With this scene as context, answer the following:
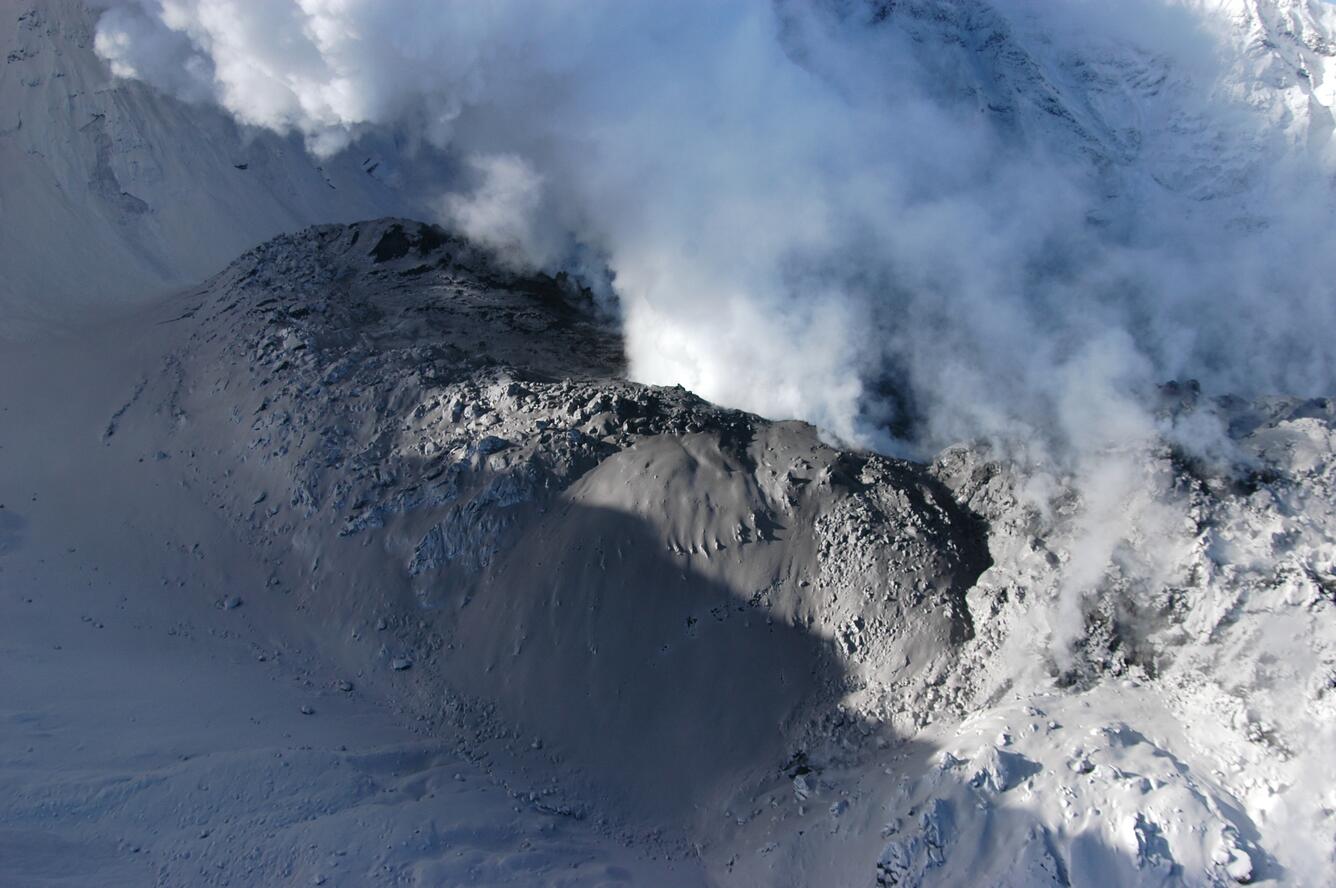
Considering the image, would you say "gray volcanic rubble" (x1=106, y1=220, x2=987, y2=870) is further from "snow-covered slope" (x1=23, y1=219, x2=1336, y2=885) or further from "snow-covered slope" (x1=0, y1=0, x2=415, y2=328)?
"snow-covered slope" (x1=0, y1=0, x2=415, y2=328)

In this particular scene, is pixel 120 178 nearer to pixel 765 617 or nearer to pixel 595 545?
pixel 595 545

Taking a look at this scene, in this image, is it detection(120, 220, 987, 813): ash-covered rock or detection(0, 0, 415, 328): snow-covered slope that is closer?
detection(120, 220, 987, 813): ash-covered rock

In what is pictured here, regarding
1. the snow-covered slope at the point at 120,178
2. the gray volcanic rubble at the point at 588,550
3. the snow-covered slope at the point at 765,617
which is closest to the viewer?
the snow-covered slope at the point at 765,617

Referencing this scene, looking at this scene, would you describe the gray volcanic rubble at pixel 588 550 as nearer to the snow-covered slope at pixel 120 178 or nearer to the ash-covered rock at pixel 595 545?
the ash-covered rock at pixel 595 545

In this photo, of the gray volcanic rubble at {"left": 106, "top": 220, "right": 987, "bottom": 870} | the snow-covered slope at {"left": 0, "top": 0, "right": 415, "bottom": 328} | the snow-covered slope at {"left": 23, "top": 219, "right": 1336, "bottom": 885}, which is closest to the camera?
the snow-covered slope at {"left": 23, "top": 219, "right": 1336, "bottom": 885}

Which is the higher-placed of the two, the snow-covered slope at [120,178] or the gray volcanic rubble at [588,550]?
the snow-covered slope at [120,178]

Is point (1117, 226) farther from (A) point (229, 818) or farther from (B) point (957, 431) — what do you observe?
(A) point (229, 818)

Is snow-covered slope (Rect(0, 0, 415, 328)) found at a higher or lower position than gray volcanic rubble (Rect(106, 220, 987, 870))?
higher

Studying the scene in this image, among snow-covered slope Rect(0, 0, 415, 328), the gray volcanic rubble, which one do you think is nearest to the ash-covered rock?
the gray volcanic rubble

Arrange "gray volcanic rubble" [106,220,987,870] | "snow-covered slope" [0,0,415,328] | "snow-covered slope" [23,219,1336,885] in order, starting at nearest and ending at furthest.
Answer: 1. "snow-covered slope" [23,219,1336,885]
2. "gray volcanic rubble" [106,220,987,870]
3. "snow-covered slope" [0,0,415,328]

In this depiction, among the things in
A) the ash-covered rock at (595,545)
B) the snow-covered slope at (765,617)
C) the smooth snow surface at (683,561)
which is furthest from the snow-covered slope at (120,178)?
the ash-covered rock at (595,545)

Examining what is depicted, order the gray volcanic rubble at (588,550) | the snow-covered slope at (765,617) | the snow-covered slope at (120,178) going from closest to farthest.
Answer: the snow-covered slope at (765,617)
the gray volcanic rubble at (588,550)
the snow-covered slope at (120,178)
